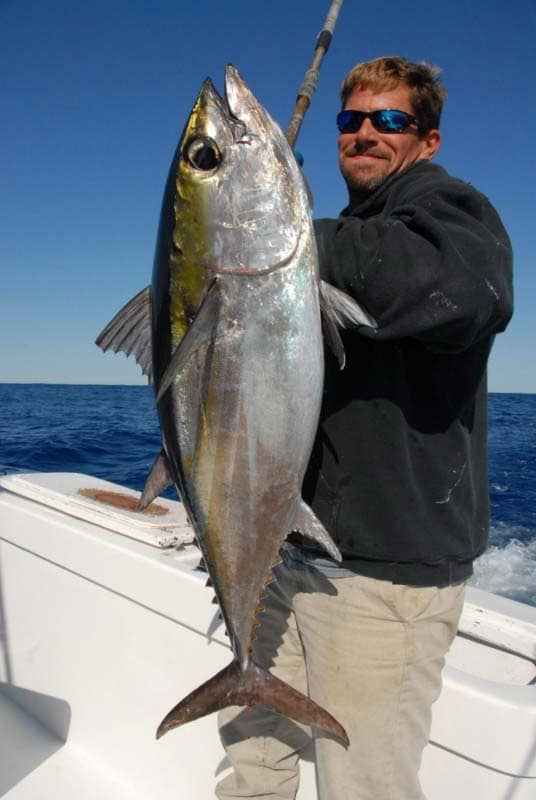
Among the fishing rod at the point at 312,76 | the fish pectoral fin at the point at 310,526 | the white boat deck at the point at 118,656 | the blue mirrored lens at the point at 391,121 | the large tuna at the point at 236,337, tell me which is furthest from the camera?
the white boat deck at the point at 118,656

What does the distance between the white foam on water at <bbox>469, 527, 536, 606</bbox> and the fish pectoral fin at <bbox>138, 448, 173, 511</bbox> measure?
452cm

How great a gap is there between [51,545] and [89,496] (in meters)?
0.45

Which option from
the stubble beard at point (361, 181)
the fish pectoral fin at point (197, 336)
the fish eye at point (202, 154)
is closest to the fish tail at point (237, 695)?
the fish pectoral fin at point (197, 336)

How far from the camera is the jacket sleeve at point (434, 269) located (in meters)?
1.42

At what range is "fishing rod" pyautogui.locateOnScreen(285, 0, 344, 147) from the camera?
2252 mm

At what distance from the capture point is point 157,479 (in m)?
1.85

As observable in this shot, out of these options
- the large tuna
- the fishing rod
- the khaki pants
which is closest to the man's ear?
the fishing rod

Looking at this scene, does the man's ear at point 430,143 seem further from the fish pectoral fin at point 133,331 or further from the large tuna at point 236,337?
the fish pectoral fin at point 133,331

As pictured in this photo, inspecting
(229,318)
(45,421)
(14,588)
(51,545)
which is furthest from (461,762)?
(45,421)

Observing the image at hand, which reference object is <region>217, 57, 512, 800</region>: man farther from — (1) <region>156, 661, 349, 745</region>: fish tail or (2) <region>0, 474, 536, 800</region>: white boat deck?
(2) <region>0, 474, 536, 800</region>: white boat deck

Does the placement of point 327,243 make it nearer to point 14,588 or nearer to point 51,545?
point 51,545

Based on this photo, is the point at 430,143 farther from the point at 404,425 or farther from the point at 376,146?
the point at 404,425

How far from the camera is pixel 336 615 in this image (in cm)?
191

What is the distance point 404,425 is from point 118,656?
7.24 ft
